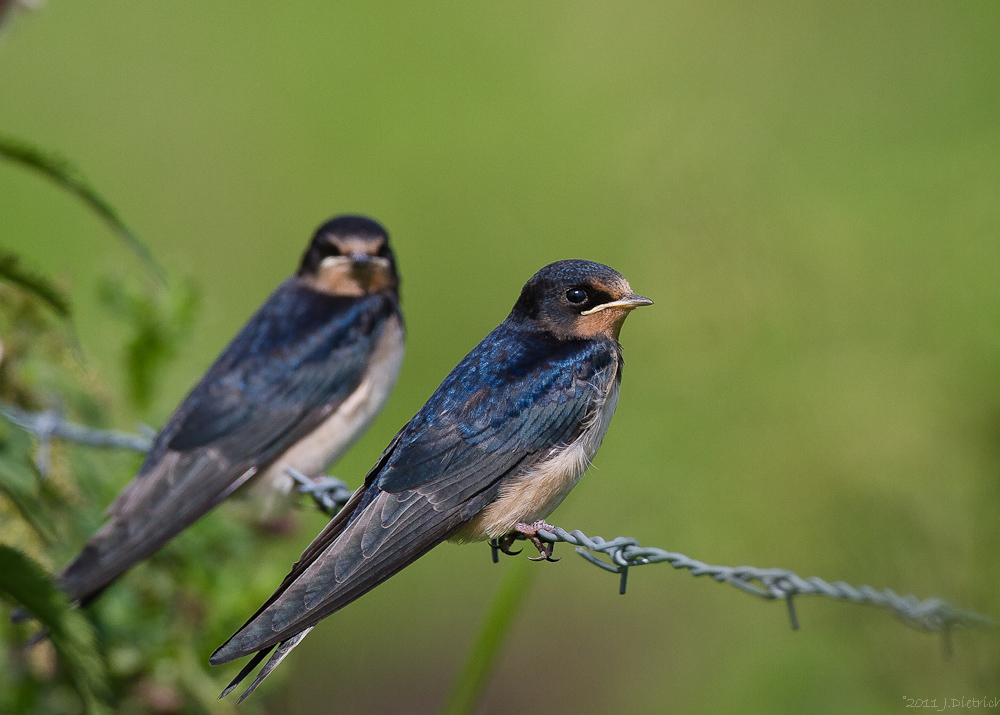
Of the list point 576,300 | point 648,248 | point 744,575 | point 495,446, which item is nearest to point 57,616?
point 495,446

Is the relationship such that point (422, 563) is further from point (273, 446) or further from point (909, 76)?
point (909, 76)

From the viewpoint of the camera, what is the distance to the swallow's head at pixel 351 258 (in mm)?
3883

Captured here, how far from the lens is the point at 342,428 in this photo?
148 inches

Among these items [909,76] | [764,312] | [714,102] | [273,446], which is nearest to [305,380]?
[273,446]

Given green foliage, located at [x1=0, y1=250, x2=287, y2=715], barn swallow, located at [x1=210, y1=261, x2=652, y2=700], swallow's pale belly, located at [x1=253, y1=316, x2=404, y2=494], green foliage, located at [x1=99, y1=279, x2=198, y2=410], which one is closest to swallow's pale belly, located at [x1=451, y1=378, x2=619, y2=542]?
barn swallow, located at [x1=210, y1=261, x2=652, y2=700]

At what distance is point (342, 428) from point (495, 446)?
1517 mm

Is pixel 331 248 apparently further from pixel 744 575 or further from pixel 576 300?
pixel 744 575

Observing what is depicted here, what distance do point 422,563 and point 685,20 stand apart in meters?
5.50

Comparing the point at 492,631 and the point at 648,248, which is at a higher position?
the point at 648,248

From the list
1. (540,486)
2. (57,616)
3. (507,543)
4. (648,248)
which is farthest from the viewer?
(648,248)

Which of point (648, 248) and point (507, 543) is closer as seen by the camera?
point (507, 543)

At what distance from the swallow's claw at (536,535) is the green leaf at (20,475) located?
1027 millimetres

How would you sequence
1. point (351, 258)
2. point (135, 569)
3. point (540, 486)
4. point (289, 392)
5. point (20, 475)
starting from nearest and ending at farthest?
point (540, 486), point (20, 475), point (135, 569), point (289, 392), point (351, 258)

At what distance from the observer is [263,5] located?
35.1 feet
